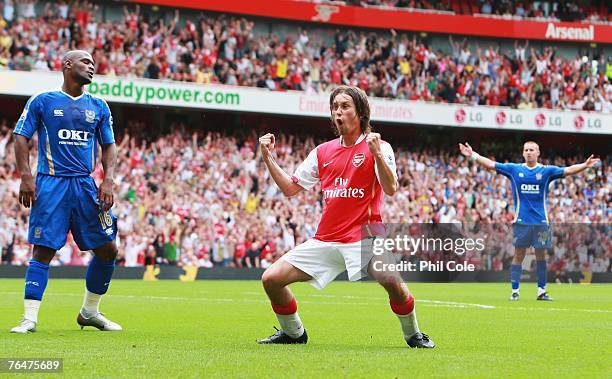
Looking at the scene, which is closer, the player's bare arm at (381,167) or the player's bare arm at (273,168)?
the player's bare arm at (381,167)

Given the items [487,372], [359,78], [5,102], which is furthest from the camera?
[359,78]

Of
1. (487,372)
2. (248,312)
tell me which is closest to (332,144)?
(487,372)

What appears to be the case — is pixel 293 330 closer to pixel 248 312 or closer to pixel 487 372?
pixel 487 372

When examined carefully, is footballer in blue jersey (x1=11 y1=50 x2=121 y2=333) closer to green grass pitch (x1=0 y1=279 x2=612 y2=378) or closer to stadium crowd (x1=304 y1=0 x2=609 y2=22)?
green grass pitch (x1=0 y1=279 x2=612 y2=378)

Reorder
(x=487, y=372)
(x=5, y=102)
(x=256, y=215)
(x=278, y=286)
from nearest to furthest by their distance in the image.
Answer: (x=487, y=372)
(x=278, y=286)
(x=256, y=215)
(x=5, y=102)

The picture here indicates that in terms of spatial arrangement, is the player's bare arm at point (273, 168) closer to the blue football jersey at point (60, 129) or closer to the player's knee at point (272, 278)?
the player's knee at point (272, 278)

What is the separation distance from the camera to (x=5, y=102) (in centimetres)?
3281

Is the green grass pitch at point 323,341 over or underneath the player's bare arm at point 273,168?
underneath

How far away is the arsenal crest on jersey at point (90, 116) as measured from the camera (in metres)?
9.39

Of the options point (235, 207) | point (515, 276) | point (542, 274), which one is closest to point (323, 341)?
point (515, 276)

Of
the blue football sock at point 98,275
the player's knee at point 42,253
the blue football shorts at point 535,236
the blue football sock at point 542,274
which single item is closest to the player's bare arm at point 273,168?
the blue football sock at point 98,275

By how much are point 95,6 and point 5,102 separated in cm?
517

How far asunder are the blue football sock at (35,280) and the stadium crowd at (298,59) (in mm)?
22322

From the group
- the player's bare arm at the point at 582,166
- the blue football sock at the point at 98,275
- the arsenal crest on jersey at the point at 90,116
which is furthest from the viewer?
the player's bare arm at the point at 582,166
